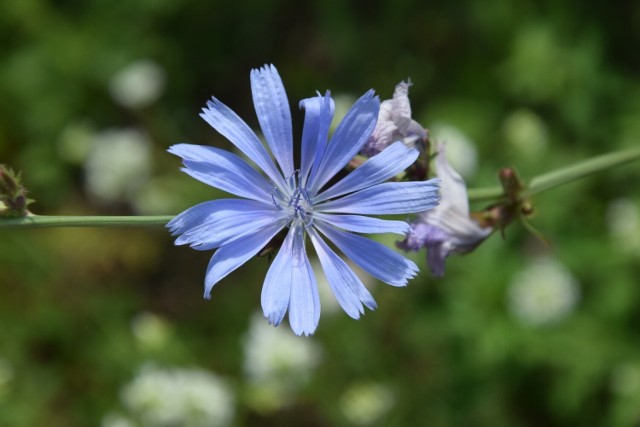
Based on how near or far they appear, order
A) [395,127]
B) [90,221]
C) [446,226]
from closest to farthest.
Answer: [90,221] → [395,127] → [446,226]

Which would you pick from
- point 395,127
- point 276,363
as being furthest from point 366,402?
point 395,127

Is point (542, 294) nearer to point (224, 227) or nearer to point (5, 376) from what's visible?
point (224, 227)

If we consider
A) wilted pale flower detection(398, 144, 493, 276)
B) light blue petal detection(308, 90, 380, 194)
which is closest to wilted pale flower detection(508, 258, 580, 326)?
wilted pale flower detection(398, 144, 493, 276)

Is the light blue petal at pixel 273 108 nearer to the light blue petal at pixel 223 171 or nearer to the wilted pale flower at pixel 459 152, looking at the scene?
the light blue petal at pixel 223 171

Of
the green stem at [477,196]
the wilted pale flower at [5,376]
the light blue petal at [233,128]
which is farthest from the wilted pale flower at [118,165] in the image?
the light blue petal at [233,128]

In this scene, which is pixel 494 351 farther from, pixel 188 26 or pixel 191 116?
pixel 188 26

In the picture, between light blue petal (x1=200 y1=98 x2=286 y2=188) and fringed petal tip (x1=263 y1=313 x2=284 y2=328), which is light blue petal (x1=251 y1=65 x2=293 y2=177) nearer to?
light blue petal (x1=200 y1=98 x2=286 y2=188)
